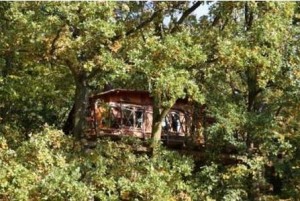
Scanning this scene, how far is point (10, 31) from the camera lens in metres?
13.5

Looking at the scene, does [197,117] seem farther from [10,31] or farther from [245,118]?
[10,31]

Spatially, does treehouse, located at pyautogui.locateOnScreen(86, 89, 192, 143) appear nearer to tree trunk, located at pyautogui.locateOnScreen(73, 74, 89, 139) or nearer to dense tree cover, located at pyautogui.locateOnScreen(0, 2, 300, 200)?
dense tree cover, located at pyautogui.locateOnScreen(0, 2, 300, 200)

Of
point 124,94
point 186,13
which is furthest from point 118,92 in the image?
point 186,13

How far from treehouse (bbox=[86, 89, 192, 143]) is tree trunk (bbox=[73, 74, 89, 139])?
2.90 m

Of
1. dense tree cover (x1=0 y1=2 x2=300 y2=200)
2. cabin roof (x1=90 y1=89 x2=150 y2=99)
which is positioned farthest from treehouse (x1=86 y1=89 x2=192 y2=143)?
dense tree cover (x1=0 y1=2 x2=300 y2=200)

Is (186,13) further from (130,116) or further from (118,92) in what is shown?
(130,116)

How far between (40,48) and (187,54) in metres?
3.88

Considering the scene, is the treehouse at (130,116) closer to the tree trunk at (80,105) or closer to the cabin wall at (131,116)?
the cabin wall at (131,116)

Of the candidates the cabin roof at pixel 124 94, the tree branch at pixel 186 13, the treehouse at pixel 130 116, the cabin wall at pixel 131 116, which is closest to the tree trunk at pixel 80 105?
the treehouse at pixel 130 116

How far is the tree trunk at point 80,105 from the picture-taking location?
15.0 meters

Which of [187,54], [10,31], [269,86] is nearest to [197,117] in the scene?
[269,86]

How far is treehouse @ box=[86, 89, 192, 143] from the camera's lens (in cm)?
1923

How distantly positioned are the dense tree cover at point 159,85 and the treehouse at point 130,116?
6.78 feet

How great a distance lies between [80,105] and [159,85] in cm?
461
